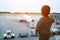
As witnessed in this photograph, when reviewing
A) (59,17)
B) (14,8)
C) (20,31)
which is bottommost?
(20,31)

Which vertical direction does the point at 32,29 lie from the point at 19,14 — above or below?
below

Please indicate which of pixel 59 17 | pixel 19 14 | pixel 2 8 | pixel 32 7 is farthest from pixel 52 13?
pixel 2 8

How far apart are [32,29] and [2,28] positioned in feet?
1.50

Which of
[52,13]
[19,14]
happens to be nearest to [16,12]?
[19,14]

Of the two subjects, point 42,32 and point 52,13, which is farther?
point 52,13

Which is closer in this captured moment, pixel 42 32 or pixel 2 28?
pixel 42 32

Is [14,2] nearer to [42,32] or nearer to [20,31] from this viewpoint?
[20,31]

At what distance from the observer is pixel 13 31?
254 cm

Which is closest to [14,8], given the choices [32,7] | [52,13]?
[32,7]

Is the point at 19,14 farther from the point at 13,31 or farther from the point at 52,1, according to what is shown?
the point at 52,1

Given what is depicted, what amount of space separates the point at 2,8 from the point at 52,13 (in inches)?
30.0

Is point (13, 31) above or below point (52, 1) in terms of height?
below

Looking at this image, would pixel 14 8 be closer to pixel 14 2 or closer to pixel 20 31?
pixel 14 2

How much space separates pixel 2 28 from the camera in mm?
2547
